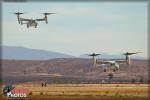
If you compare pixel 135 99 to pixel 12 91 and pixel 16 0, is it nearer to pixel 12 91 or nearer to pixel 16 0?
pixel 12 91

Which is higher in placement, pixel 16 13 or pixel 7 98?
pixel 16 13

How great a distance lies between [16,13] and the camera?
2980 inches

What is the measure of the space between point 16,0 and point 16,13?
39306 mm

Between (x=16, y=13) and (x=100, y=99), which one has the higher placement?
(x=16, y=13)

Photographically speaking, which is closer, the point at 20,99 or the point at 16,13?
the point at 20,99

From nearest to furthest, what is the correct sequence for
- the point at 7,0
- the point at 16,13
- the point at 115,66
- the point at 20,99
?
the point at 7,0, the point at 20,99, the point at 16,13, the point at 115,66

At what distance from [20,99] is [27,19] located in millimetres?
23508

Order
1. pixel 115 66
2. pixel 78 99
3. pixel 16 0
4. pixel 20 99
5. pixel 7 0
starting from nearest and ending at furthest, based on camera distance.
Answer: pixel 16 0 → pixel 7 0 → pixel 20 99 → pixel 78 99 → pixel 115 66

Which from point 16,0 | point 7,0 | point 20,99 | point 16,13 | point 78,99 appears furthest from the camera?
point 16,13

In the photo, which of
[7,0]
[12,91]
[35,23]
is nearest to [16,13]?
[35,23]

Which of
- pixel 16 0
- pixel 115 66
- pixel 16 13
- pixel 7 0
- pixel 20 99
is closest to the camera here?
pixel 16 0

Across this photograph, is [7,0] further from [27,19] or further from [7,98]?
[27,19]

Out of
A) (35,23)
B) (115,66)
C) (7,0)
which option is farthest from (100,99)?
(115,66)

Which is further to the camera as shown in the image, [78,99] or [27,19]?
[27,19]
